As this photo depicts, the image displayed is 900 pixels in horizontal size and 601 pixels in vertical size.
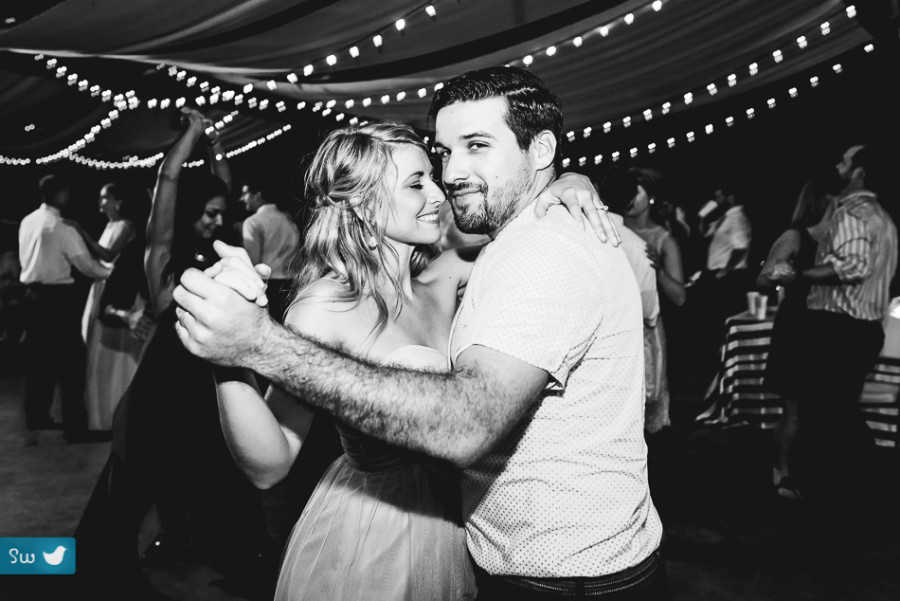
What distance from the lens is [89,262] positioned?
470 centimetres

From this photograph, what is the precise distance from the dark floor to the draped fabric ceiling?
1.98 meters

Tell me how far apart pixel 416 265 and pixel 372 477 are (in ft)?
2.33

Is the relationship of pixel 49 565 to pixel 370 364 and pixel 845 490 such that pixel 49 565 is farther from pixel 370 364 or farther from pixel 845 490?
pixel 845 490

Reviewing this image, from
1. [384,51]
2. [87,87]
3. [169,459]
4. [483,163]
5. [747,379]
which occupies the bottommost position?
[747,379]

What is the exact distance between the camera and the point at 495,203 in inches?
47.1

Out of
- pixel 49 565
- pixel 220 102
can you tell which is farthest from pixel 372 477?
pixel 220 102

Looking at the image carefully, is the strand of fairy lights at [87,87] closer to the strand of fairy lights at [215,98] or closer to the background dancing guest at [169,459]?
the strand of fairy lights at [215,98]

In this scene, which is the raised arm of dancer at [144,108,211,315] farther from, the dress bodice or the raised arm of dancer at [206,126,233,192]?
the dress bodice

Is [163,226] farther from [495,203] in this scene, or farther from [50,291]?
[50,291]

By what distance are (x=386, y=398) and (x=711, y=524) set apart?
2785mm

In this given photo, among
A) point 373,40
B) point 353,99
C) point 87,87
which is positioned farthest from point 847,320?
point 87,87

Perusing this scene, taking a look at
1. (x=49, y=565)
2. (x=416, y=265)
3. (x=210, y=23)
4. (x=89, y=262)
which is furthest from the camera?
(x=89, y=262)

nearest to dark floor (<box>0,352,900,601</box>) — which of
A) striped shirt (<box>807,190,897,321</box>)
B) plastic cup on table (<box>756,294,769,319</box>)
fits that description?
plastic cup on table (<box>756,294,769,319</box>)

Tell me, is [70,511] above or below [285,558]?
below
